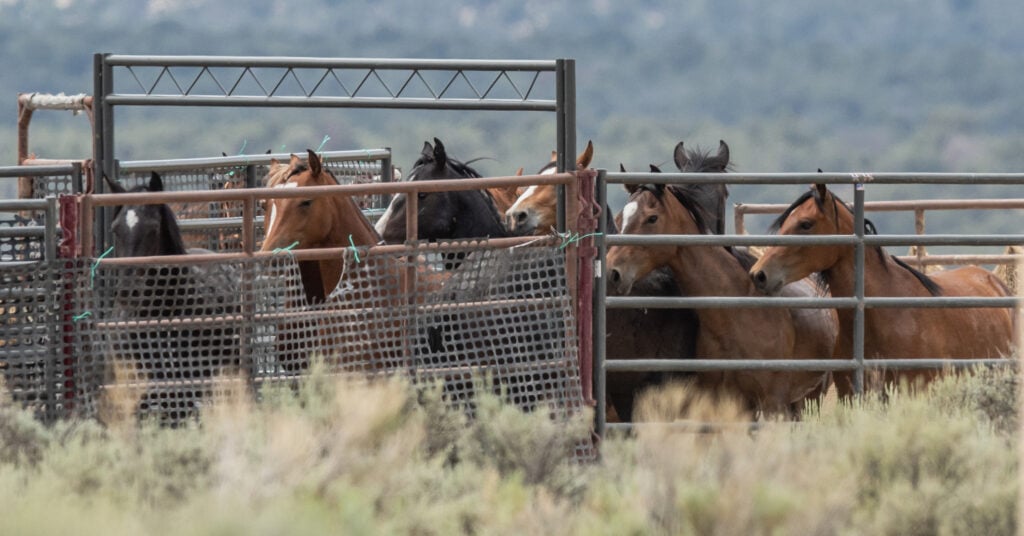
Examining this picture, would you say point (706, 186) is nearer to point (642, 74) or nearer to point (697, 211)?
point (697, 211)

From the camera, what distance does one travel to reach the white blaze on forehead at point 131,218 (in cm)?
934

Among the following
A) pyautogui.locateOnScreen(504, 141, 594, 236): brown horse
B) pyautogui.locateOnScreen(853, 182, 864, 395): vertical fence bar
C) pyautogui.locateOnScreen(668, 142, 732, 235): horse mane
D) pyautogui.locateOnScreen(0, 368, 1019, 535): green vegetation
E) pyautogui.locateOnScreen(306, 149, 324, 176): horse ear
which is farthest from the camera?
pyautogui.locateOnScreen(668, 142, 732, 235): horse mane

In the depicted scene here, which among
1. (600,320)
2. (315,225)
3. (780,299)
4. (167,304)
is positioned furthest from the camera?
(315,225)

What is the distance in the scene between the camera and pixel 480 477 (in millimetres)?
6332

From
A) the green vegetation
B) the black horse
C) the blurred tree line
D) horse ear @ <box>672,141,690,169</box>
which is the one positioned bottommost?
the green vegetation

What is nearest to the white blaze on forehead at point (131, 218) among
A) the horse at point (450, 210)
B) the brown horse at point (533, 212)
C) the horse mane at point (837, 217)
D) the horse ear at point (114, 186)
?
the horse ear at point (114, 186)

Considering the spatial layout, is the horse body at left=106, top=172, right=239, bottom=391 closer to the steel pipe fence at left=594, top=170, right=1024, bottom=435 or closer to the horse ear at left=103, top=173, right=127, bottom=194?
the horse ear at left=103, top=173, right=127, bottom=194

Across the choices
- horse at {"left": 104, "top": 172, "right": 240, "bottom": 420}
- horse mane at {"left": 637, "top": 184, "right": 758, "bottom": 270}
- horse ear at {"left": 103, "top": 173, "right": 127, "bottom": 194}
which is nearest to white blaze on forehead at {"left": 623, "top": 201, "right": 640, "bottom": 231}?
horse mane at {"left": 637, "top": 184, "right": 758, "bottom": 270}

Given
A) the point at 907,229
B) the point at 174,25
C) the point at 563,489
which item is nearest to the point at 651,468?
the point at 563,489

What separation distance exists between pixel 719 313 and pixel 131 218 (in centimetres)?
344

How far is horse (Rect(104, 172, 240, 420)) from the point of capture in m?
8.48

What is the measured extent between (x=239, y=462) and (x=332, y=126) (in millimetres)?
118704

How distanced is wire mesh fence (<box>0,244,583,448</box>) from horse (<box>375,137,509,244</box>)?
1739 mm

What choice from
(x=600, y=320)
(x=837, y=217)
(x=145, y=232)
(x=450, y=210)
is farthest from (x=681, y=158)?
(x=145, y=232)
